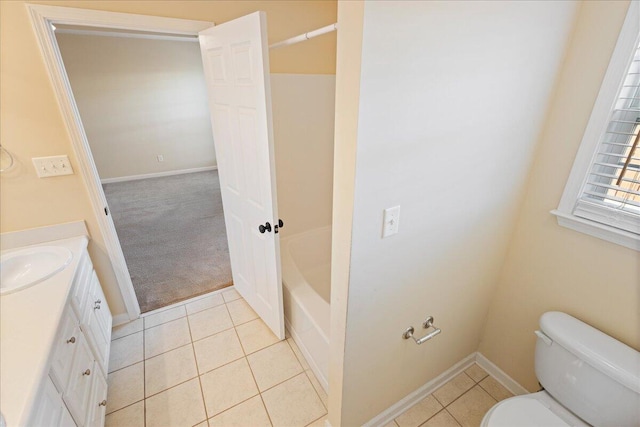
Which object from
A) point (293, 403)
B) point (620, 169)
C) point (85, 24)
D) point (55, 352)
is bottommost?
point (293, 403)

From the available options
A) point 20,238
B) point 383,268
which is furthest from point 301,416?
point 20,238

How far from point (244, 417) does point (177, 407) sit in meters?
0.38

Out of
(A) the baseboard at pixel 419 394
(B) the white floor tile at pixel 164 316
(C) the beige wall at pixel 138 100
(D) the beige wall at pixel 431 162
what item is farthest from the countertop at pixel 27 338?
(C) the beige wall at pixel 138 100

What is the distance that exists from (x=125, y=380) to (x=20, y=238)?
39.7 inches

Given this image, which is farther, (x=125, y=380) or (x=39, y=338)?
(x=125, y=380)

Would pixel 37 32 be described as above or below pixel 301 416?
above

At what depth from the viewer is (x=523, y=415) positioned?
47.2 inches

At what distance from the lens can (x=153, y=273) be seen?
2775mm

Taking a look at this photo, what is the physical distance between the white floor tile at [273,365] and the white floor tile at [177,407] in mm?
335

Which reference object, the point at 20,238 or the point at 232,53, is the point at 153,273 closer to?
the point at 20,238

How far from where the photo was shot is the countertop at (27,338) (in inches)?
33.4

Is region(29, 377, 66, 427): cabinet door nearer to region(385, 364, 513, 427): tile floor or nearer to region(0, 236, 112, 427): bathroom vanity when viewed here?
region(0, 236, 112, 427): bathroom vanity

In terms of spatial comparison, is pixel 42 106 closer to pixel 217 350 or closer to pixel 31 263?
pixel 31 263

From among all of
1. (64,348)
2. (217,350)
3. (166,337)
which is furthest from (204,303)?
(64,348)
